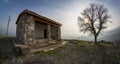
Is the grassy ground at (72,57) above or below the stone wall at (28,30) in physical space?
below

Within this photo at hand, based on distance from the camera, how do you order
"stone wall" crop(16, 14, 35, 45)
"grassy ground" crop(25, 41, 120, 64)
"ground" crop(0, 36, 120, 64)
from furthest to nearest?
1. "stone wall" crop(16, 14, 35, 45)
2. "grassy ground" crop(25, 41, 120, 64)
3. "ground" crop(0, 36, 120, 64)

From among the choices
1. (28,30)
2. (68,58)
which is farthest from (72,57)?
(28,30)

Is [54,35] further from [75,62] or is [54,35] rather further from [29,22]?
[75,62]

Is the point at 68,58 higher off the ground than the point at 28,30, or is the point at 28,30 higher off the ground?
the point at 28,30

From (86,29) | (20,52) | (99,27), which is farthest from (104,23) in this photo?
(20,52)

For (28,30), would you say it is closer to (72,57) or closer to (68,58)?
(68,58)

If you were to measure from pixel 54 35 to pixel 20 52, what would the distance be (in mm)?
9134

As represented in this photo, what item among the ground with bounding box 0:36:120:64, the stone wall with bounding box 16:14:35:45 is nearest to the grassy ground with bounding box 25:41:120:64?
the ground with bounding box 0:36:120:64

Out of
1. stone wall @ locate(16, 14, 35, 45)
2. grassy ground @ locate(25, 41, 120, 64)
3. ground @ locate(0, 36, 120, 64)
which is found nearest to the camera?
ground @ locate(0, 36, 120, 64)

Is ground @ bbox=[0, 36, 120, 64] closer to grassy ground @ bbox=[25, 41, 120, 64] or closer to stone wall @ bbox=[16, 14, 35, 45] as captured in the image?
grassy ground @ bbox=[25, 41, 120, 64]

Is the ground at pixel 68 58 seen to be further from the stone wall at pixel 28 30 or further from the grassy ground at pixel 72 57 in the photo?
the stone wall at pixel 28 30

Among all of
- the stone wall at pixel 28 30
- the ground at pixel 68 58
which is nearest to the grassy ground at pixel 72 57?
the ground at pixel 68 58

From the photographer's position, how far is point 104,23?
2833cm

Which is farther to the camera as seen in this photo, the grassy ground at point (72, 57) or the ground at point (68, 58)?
the grassy ground at point (72, 57)
